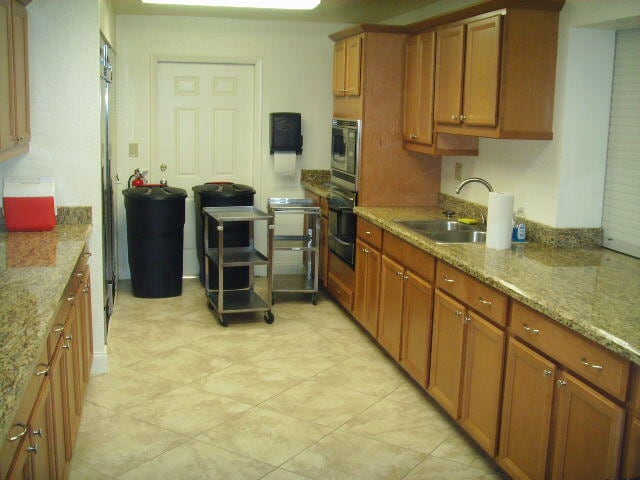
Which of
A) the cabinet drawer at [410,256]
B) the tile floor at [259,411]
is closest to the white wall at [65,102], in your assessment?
the tile floor at [259,411]

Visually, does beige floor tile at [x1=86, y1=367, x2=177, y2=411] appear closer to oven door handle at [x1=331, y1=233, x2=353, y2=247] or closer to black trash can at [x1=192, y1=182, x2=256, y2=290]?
oven door handle at [x1=331, y1=233, x2=353, y2=247]

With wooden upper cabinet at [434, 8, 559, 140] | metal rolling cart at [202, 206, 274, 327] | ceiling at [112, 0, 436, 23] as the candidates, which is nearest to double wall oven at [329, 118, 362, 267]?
metal rolling cart at [202, 206, 274, 327]

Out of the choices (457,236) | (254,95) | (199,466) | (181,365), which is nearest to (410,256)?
(457,236)

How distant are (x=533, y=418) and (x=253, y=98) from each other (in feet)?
14.8

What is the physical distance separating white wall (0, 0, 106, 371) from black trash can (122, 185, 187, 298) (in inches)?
63.9

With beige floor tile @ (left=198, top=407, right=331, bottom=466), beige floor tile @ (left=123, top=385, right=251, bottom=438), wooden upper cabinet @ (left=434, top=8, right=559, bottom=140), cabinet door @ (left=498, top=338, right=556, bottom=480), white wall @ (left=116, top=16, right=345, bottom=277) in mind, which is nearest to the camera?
cabinet door @ (left=498, top=338, right=556, bottom=480)

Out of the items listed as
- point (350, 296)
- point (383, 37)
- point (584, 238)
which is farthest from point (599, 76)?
point (350, 296)

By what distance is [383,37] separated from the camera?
5.12 meters

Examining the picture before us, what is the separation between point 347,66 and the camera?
18.0ft

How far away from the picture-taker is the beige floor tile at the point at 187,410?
3611 millimetres

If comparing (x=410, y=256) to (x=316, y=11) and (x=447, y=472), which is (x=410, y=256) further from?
(x=316, y=11)

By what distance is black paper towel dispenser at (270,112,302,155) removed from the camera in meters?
6.44

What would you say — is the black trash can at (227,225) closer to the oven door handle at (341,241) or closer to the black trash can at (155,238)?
the black trash can at (155,238)

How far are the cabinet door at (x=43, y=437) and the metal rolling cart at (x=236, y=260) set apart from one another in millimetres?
2655
